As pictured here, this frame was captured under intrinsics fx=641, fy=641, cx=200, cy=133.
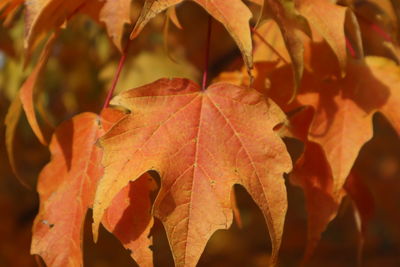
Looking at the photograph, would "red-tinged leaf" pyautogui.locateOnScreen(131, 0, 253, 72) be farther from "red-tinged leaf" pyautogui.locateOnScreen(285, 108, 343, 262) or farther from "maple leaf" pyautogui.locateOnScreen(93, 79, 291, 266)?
"red-tinged leaf" pyautogui.locateOnScreen(285, 108, 343, 262)

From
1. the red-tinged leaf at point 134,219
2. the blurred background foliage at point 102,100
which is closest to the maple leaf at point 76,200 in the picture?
the red-tinged leaf at point 134,219

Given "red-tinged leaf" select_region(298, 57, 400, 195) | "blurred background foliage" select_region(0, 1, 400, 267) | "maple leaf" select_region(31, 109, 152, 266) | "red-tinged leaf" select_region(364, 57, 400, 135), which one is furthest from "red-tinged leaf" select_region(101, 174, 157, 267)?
"blurred background foliage" select_region(0, 1, 400, 267)

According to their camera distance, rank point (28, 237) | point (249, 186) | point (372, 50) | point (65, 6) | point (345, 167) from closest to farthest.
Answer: point (249, 186) < point (345, 167) < point (65, 6) < point (28, 237) < point (372, 50)

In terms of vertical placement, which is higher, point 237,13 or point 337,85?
point 237,13

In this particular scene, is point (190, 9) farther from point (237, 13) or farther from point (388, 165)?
point (388, 165)

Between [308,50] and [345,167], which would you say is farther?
[308,50]

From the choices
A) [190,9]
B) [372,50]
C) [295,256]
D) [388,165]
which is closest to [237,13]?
[190,9]

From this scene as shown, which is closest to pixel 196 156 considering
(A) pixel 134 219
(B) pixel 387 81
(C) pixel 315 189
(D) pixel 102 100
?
(A) pixel 134 219

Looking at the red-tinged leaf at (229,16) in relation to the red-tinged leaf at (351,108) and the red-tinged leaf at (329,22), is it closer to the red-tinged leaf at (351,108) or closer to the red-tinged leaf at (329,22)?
the red-tinged leaf at (329,22)

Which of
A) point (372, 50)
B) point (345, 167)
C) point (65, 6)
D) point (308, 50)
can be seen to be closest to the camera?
point (345, 167)
